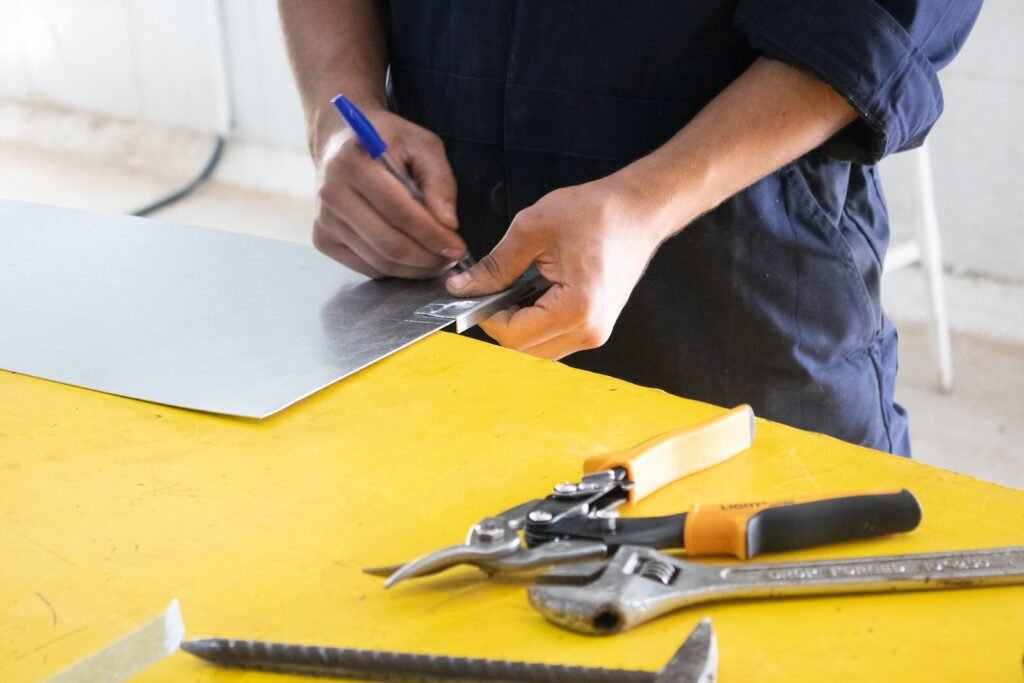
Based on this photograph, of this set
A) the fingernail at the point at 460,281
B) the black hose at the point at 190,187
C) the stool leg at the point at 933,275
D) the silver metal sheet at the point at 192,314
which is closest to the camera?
the silver metal sheet at the point at 192,314

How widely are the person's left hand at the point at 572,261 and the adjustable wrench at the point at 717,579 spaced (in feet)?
1.11

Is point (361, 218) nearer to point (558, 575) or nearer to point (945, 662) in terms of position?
point (558, 575)

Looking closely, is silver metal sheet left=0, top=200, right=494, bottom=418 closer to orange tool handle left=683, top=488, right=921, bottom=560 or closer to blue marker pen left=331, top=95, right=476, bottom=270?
blue marker pen left=331, top=95, right=476, bottom=270

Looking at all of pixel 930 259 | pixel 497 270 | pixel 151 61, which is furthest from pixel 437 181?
pixel 151 61

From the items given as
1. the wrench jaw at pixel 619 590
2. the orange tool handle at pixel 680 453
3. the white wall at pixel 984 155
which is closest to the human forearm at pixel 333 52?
the orange tool handle at pixel 680 453

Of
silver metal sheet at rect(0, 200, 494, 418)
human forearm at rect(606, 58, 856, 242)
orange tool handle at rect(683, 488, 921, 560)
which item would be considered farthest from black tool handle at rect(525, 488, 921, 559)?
human forearm at rect(606, 58, 856, 242)

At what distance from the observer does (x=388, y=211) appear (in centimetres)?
106

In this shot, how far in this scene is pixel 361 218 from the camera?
1.05 metres

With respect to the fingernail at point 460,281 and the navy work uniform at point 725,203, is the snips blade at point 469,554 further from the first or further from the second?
the navy work uniform at point 725,203

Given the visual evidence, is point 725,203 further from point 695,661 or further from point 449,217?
point 695,661

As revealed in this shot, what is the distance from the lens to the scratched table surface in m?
0.59

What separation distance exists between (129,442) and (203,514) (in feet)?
0.38

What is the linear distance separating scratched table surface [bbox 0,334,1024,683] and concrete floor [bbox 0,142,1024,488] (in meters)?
1.49

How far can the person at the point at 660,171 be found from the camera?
0.99m
